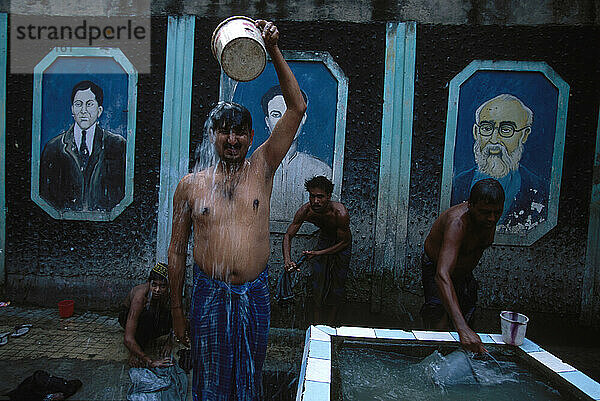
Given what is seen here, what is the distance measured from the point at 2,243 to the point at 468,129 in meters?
5.56

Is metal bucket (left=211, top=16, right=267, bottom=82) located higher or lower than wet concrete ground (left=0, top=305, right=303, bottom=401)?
higher

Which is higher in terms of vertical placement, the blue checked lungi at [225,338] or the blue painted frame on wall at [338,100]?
the blue painted frame on wall at [338,100]

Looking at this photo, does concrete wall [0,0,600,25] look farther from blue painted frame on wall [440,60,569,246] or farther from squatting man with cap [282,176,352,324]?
squatting man with cap [282,176,352,324]

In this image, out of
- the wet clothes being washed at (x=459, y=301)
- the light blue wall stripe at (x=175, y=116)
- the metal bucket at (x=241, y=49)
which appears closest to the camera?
the metal bucket at (x=241, y=49)

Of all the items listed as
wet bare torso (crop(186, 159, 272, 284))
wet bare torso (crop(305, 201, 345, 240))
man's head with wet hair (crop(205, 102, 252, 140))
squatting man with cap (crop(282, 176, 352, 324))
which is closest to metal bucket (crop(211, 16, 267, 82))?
man's head with wet hair (crop(205, 102, 252, 140))

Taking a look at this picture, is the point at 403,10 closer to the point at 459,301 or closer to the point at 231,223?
the point at 459,301

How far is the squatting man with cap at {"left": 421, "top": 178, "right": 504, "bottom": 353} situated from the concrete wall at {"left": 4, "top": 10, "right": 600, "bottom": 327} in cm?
116

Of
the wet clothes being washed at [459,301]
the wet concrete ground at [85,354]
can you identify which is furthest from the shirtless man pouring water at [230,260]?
the wet clothes being washed at [459,301]

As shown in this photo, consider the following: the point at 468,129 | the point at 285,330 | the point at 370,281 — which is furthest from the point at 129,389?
the point at 468,129

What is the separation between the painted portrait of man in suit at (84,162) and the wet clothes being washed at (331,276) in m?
2.48

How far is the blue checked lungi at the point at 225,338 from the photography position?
2.20m

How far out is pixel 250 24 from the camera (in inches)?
79.1

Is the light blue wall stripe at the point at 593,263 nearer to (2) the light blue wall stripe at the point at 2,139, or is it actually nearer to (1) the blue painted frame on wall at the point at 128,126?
(1) the blue painted frame on wall at the point at 128,126

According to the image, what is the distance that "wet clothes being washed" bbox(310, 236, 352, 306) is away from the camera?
4.14 meters
